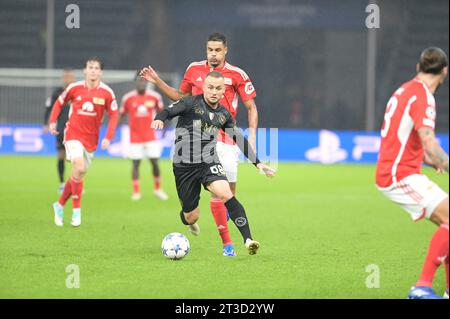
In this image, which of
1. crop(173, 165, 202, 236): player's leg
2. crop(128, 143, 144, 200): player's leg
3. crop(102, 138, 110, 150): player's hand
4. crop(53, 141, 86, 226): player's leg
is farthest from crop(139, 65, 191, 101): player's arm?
crop(128, 143, 144, 200): player's leg

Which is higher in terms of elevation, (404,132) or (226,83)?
(226,83)

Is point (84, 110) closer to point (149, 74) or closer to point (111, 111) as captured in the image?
point (111, 111)

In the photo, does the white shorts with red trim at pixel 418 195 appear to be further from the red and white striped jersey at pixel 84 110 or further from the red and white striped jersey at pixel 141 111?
the red and white striped jersey at pixel 141 111

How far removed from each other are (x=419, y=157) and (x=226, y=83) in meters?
3.51

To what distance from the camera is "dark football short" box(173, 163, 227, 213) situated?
368 inches

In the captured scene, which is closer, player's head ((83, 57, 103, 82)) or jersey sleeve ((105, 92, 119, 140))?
player's head ((83, 57, 103, 82))

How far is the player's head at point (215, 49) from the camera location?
1005 cm

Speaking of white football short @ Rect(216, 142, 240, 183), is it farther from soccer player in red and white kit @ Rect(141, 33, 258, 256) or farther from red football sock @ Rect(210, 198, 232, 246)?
red football sock @ Rect(210, 198, 232, 246)

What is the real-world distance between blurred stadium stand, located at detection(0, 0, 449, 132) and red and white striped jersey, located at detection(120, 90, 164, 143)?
1403cm

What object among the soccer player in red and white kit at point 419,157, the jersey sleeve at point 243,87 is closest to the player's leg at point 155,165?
the jersey sleeve at point 243,87

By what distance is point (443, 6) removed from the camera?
3084cm

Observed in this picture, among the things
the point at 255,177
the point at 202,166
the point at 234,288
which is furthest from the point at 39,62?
the point at 234,288

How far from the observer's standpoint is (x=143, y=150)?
17.1m

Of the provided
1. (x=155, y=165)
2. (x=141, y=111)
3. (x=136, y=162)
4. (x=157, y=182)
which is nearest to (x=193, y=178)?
(x=157, y=182)
